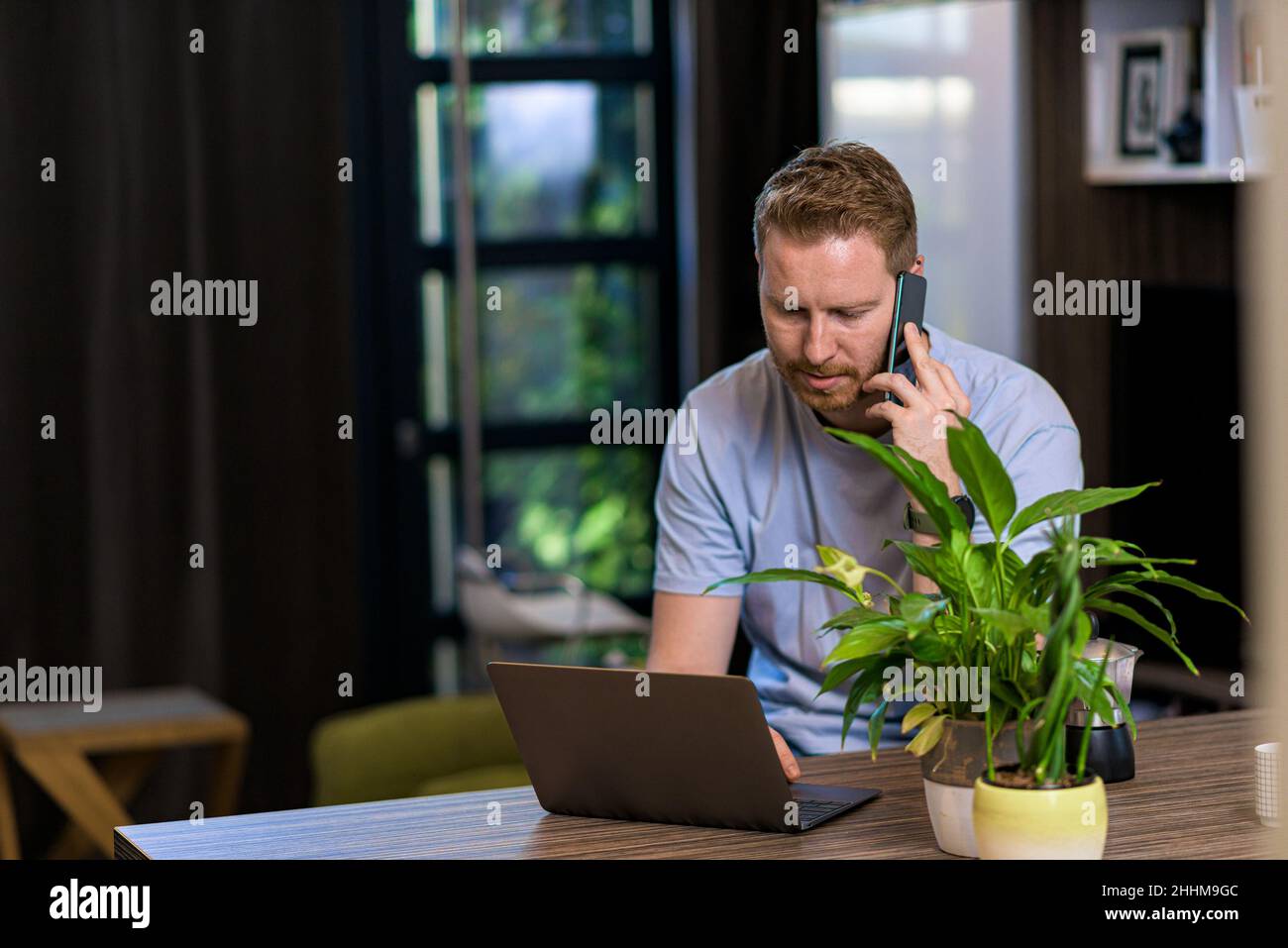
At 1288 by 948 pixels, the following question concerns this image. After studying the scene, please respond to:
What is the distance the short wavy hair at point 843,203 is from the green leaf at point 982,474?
69 cm

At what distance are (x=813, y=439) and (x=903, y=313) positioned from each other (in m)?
0.23

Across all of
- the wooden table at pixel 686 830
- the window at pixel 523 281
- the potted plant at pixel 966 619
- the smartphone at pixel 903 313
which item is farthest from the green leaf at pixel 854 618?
the window at pixel 523 281

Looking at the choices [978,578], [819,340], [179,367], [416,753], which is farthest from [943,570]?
[179,367]

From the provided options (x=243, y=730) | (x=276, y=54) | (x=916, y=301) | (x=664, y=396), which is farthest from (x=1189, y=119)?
(x=243, y=730)

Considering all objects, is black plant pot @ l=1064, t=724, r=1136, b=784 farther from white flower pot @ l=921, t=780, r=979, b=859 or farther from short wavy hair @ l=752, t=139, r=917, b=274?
short wavy hair @ l=752, t=139, r=917, b=274

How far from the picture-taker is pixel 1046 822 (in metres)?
1.32

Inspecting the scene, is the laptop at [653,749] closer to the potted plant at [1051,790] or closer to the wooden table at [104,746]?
the potted plant at [1051,790]

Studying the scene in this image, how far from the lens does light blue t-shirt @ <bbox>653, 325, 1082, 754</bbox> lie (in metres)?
2.13

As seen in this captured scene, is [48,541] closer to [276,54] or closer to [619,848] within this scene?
[276,54]

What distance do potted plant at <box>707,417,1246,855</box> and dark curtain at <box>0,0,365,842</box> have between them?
2998 millimetres

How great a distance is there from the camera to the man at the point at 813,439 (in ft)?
6.58

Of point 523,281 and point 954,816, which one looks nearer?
point 954,816

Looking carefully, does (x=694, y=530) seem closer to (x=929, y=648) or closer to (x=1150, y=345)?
(x=929, y=648)
